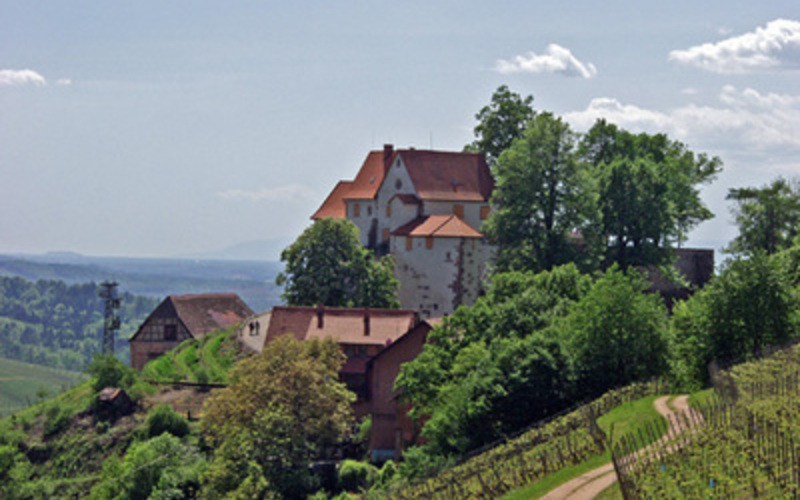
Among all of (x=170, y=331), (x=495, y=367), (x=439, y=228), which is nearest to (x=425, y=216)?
(x=439, y=228)

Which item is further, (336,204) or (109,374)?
(336,204)

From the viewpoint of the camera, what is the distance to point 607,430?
37875 mm

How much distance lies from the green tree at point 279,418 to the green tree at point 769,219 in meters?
38.4

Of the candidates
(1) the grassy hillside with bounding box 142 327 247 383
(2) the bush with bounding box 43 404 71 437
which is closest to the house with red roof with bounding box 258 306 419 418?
(1) the grassy hillside with bounding box 142 327 247 383

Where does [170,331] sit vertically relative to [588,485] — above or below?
above

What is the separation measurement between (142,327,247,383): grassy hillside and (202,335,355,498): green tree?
16191 millimetres

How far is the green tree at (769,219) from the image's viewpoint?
84125mm

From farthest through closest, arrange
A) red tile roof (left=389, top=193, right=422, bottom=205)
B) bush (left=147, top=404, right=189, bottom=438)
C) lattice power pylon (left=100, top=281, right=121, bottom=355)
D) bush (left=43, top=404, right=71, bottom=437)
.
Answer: lattice power pylon (left=100, top=281, right=121, bottom=355) < red tile roof (left=389, top=193, right=422, bottom=205) < bush (left=43, top=404, right=71, bottom=437) < bush (left=147, top=404, right=189, bottom=438)

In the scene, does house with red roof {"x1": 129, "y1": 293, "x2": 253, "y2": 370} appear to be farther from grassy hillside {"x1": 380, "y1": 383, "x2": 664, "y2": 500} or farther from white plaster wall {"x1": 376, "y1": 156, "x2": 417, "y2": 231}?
grassy hillside {"x1": 380, "y1": 383, "x2": 664, "y2": 500}

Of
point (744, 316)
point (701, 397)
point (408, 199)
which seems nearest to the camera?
point (701, 397)

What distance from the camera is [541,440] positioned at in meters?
40.0

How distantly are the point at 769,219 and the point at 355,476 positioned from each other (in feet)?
145

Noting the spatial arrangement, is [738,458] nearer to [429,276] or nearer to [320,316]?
[320,316]

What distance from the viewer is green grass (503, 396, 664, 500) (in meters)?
33.0
